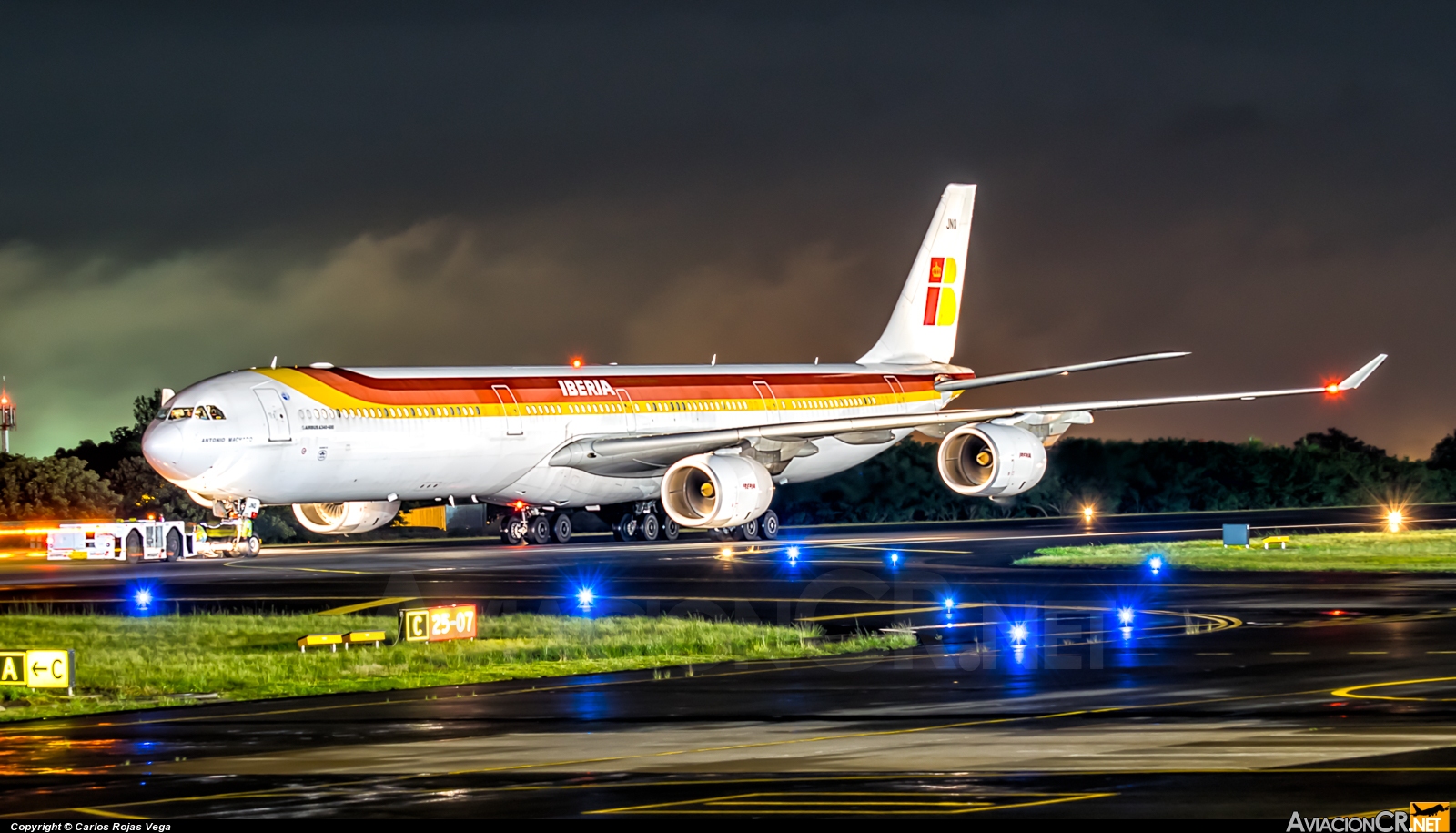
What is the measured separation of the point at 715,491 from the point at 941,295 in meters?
20.2

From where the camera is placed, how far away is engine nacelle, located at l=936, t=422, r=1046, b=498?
50.5 metres

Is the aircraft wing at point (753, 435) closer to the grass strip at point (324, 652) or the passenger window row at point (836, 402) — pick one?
the passenger window row at point (836, 402)

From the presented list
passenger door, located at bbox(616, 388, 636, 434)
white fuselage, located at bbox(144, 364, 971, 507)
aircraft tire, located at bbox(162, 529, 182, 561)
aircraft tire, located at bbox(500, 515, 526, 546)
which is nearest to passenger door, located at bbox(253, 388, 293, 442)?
white fuselage, located at bbox(144, 364, 971, 507)

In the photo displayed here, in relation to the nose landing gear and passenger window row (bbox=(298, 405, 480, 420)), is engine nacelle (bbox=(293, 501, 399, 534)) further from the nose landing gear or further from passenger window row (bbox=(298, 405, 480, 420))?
passenger window row (bbox=(298, 405, 480, 420))

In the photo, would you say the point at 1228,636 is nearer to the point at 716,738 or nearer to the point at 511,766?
the point at 716,738

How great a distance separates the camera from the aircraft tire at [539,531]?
2194 inches

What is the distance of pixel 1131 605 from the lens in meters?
29.7

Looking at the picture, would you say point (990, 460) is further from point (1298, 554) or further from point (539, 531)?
point (539, 531)

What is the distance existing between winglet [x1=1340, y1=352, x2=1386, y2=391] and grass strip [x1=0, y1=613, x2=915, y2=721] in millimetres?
A: 25364

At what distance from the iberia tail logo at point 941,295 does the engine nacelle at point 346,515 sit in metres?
21.9

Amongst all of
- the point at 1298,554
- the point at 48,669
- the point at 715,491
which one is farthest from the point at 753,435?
the point at 48,669

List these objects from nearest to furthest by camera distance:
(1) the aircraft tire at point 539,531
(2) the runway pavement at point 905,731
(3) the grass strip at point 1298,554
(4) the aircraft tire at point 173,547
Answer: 1. (2) the runway pavement at point 905,731
2. (3) the grass strip at point 1298,554
3. (4) the aircraft tire at point 173,547
4. (1) the aircraft tire at point 539,531

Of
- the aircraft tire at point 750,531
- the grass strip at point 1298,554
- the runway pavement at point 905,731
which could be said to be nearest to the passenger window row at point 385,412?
the aircraft tire at point 750,531

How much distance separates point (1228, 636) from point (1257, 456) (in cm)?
6185
